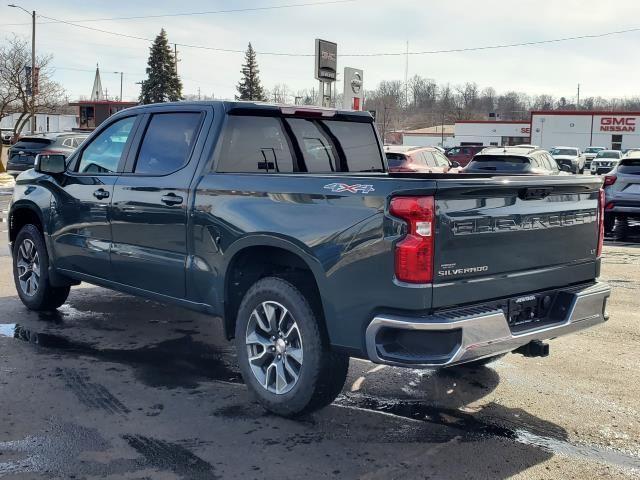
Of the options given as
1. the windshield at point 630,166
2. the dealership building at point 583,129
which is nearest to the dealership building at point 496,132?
the dealership building at point 583,129

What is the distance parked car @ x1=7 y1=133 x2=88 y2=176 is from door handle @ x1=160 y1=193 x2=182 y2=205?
1779 centimetres

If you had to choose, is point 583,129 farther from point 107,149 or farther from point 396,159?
point 107,149

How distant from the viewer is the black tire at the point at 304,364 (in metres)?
4.07

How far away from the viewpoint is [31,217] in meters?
6.91

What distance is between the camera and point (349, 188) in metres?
3.84

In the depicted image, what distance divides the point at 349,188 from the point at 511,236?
960 mm

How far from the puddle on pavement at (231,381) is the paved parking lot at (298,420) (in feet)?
0.05

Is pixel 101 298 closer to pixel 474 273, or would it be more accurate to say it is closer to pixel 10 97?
pixel 474 273

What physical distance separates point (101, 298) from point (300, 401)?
13.9 ft

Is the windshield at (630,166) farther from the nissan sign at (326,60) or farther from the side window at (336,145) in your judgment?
the side window at (336,145)

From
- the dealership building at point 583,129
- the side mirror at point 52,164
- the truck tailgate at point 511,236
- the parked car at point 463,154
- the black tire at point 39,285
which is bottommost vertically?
the black tire at point 39,285

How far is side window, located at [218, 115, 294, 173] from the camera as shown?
4.94m

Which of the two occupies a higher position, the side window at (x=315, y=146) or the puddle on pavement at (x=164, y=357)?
the side window at (x=315, y=146)

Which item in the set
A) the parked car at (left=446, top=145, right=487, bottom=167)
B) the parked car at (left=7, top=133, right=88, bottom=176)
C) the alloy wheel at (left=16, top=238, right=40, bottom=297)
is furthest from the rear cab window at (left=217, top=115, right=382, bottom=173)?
the parked car at (left=446, top=145, right=487, bottom=167)
